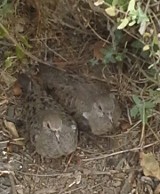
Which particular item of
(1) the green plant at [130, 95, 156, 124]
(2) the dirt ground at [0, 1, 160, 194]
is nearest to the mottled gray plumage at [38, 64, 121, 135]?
(2) the dirt ground at [0, 1, 160, 194]

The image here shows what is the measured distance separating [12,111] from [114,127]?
49 centimetres

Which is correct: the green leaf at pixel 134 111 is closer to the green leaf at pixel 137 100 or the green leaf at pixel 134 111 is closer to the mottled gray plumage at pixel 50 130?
the green leaf at pixel 137 100

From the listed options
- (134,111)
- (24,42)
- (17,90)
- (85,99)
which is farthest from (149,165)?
(24,42)

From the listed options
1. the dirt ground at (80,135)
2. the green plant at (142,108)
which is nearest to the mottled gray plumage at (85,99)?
the dirt ground at (80,135)

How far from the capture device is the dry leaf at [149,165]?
299 centimetres

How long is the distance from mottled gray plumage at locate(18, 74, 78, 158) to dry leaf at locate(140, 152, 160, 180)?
315 millimetres

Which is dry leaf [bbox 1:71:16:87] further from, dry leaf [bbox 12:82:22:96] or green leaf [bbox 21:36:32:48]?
green leaf [bbox 21:36:32:48]

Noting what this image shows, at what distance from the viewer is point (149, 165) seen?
299 cm

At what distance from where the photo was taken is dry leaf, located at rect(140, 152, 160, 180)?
299cm

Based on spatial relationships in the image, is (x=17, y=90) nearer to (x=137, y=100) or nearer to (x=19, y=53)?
(x=19, y=53)

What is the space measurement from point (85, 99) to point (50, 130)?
0.78 ft

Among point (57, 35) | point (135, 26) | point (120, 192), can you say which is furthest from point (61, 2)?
point (120, 192)

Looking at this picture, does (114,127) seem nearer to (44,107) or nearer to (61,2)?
(44,107)

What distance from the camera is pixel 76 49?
3.24 m
